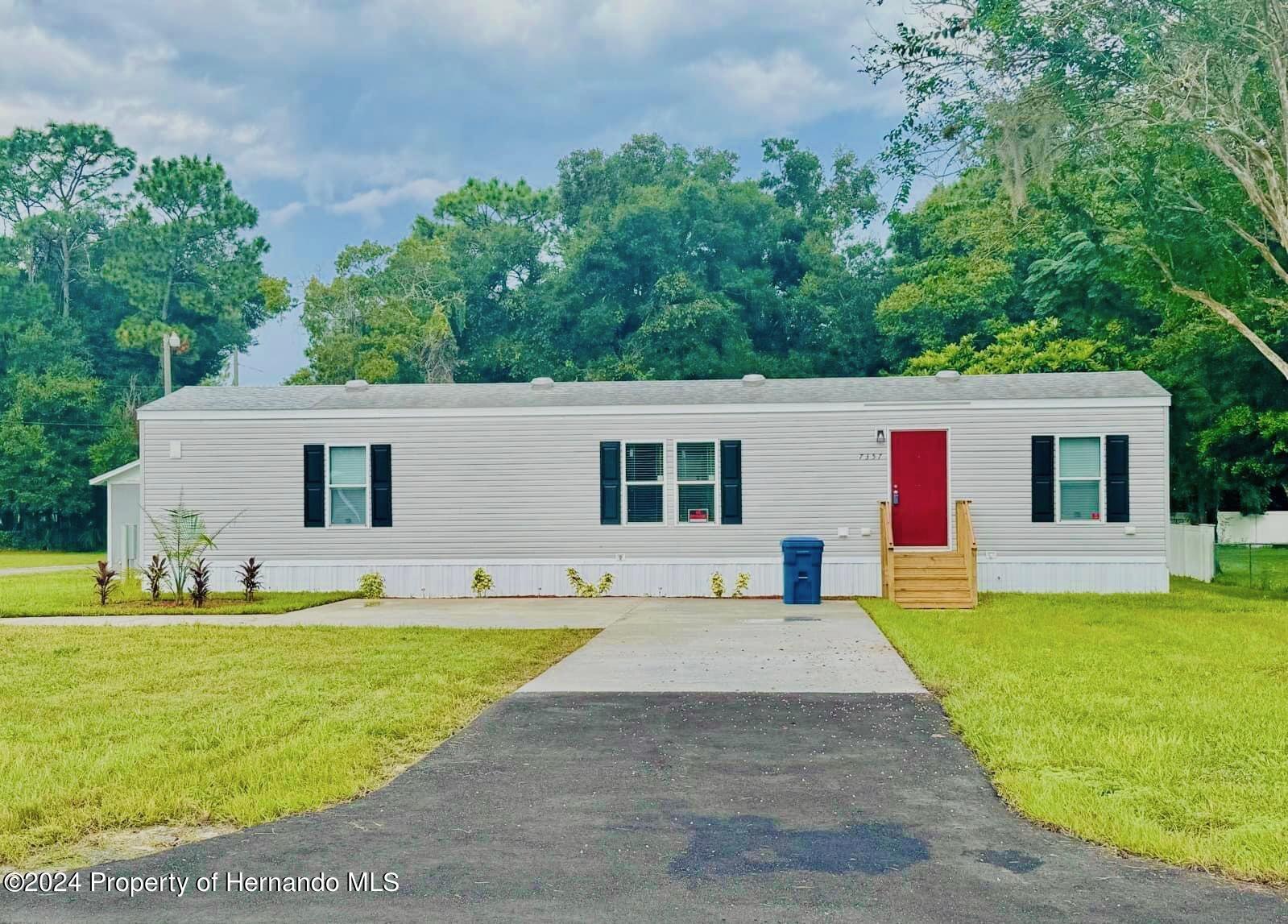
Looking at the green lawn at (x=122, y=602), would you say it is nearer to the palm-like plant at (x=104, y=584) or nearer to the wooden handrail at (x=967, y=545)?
the palm-like plant at (x=104, y=584)

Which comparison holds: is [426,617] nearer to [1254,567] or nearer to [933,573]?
[933,573]

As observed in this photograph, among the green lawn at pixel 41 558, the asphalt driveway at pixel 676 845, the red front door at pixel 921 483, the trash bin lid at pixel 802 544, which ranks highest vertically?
the red front door at pixel 921 483

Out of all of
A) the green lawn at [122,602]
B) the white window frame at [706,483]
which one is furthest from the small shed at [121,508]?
the white window frame at [706,483]

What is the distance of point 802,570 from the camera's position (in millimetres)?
15852

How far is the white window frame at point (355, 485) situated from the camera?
57.4ft

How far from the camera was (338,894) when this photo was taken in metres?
4.25

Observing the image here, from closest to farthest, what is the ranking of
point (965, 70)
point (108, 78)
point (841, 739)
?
point (841, 739)
point (965, 70)
point (108, 78)

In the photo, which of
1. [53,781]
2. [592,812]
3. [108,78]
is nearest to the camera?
[592,812]

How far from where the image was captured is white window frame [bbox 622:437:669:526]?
1717cm

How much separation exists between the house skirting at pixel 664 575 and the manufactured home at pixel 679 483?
0.03m

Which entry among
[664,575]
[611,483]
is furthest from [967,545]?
[611,483]

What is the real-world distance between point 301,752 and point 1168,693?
225 inches

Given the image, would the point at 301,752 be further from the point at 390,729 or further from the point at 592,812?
the point at 592,812

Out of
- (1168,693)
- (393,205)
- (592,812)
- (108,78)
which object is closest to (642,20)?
(393,205)
